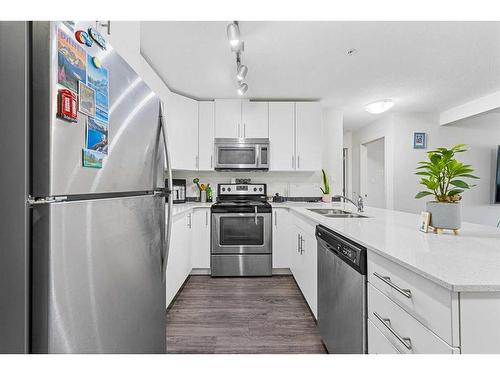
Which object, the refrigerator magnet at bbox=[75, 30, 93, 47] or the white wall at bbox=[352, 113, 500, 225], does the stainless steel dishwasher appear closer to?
the refrigerator magnet at bbox=[75, 30, 93, 47]

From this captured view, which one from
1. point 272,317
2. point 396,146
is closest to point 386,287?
point 272,317

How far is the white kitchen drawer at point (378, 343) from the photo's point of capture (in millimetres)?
965

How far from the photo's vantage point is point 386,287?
1.00 metres

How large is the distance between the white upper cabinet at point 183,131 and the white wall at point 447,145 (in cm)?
320

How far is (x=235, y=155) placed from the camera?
3.44 m

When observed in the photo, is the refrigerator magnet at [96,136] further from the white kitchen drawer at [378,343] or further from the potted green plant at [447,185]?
the potted green plant at [447,185]

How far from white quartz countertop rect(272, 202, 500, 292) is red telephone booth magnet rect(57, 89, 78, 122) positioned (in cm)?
109

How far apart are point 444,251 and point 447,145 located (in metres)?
4.36

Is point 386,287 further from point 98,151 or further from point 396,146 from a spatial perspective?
point 396,146

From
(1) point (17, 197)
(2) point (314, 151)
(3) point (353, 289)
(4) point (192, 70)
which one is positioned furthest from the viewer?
(2) point (314, 151)

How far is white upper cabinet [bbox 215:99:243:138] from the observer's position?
11.4ft

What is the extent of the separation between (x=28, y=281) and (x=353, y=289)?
3.98 ft

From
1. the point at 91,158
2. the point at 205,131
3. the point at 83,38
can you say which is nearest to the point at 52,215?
the point at 91,158

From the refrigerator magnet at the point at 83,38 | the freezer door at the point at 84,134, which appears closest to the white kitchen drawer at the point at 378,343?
the freezer door at the point at 84,134
